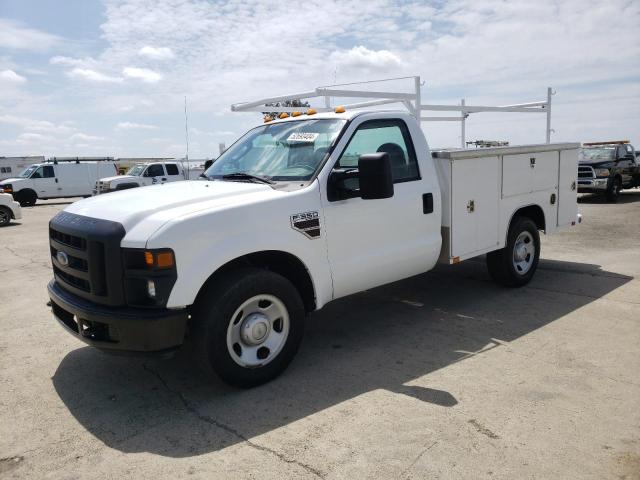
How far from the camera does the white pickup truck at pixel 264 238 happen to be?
347 centimetres

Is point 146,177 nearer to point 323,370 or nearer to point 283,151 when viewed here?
point 283,151

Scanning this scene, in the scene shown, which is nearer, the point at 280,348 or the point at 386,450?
the point at 386,450

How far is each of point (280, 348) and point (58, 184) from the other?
24534 mm

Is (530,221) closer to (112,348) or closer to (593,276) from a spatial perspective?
(593,276)

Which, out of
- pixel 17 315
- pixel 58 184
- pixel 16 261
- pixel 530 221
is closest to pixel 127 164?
pixel 58 184

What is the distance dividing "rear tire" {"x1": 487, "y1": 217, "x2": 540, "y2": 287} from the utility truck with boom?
0.67 m

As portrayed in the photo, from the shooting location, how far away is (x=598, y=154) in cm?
1847

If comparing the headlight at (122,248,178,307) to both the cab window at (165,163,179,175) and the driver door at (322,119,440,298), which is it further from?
the cab window at (165,163,179,175)

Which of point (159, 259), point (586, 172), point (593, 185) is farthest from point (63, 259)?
point (586, 172)

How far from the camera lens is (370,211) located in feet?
14.8

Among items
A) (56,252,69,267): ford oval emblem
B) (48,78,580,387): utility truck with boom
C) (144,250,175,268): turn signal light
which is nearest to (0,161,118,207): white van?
(48,78,580,387): utility truck with boom

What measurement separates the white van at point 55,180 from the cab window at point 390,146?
23.5 metres

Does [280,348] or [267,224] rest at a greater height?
[267,224]

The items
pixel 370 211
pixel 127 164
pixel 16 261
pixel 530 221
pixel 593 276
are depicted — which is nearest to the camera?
pixel 370 211
